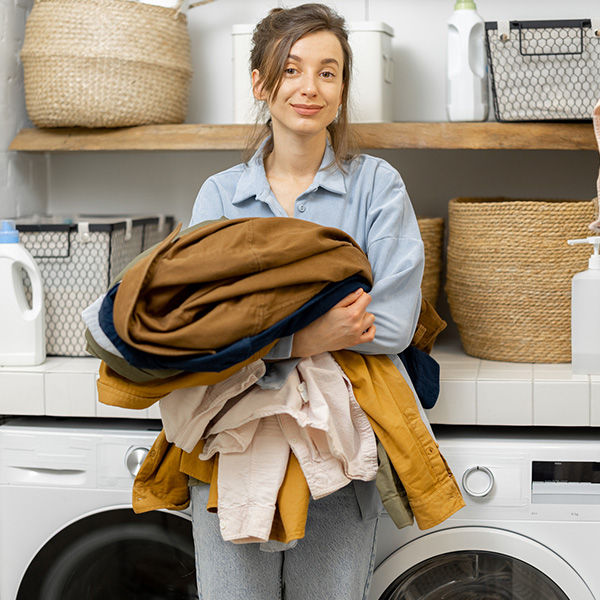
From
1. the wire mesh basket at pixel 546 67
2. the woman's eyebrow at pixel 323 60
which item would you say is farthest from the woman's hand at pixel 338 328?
the wire mesh basket at pixel 546 67

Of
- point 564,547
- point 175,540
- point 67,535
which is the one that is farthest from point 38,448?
point 564,547

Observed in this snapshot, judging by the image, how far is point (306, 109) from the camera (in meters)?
1.23

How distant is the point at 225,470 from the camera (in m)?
1.13

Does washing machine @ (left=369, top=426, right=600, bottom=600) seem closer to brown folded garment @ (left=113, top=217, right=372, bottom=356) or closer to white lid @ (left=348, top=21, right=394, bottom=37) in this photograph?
brown folded garment @ (left=113, top=217, right=372, bottom=356)

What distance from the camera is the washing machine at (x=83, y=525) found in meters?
1.51

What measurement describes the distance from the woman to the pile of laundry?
0.22ft

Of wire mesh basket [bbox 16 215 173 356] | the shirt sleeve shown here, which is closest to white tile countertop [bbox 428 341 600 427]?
the shirt sleeve

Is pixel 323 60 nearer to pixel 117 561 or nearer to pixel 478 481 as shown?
pixel 478 481

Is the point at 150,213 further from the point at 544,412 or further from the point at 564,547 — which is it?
the point at 564,547

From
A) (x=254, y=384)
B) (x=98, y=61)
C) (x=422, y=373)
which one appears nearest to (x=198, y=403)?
(x=254, y=384)

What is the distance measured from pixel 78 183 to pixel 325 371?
1.21 m

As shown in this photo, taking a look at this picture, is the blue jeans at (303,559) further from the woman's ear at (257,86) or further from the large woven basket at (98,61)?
the large woven basket at (98,61)

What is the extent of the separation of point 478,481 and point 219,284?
28.6 inches

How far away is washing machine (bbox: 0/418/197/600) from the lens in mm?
1512
